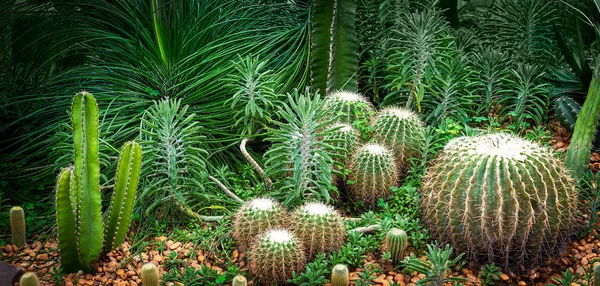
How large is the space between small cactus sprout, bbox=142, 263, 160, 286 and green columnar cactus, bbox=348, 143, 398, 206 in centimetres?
111

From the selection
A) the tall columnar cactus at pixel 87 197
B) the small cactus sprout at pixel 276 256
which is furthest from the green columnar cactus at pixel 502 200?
the tall columnar cactus at pixel 87 197

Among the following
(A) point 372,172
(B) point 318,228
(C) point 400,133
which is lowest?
(B) point 318,228

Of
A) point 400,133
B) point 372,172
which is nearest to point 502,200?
point 372,172

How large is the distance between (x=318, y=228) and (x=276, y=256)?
258 millimetres

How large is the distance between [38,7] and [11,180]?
1.30m

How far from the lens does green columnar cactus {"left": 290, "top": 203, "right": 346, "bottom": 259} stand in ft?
9.41

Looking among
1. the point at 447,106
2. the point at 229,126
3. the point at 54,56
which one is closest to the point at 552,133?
the point at 447,106

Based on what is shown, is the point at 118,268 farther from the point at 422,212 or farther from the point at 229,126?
the point at 422,212

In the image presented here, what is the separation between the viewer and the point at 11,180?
3.63 m

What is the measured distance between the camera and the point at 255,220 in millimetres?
2918

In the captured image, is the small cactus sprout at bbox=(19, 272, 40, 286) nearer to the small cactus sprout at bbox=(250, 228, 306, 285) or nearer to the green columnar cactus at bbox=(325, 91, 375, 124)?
the small cactus sprout at bbox=(250, 228, 306, 285)

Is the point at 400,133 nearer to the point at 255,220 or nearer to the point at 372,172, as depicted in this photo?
the point at 372,172

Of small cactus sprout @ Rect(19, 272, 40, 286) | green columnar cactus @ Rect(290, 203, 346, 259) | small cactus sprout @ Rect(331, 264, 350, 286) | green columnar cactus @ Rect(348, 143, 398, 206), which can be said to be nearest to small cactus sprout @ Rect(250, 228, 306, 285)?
green columnar cactus @ Rect(290, 203, 346, 259)

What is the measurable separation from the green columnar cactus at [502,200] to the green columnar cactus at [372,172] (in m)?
0.37
